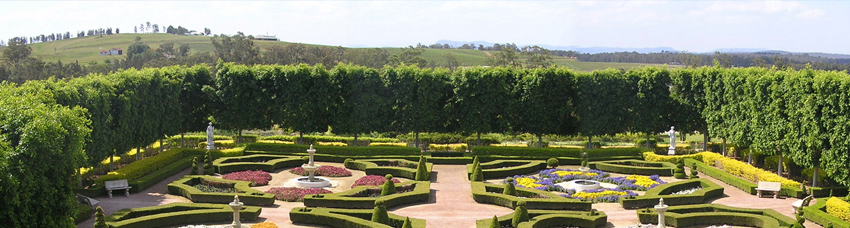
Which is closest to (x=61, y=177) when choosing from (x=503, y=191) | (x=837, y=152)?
(x=503, y=191)

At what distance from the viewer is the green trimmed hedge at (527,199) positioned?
3599cm

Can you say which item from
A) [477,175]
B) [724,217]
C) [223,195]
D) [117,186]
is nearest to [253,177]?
[223,195]

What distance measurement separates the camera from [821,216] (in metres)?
33.2

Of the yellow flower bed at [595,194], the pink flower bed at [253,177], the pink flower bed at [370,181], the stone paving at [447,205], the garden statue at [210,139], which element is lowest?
the stone paving at [447,205]

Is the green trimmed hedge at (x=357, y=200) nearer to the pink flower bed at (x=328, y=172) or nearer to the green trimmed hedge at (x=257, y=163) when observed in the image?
the pink flower bed at (x=328, y=172)

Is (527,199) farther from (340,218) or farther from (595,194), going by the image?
(340,218)

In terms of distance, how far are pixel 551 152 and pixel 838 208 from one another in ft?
72.8

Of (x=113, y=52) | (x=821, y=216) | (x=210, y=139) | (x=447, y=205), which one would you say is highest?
(x=113, y=52)

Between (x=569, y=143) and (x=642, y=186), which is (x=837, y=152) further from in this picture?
(x=569, y=143)

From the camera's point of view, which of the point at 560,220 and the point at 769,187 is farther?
the point at 769,187

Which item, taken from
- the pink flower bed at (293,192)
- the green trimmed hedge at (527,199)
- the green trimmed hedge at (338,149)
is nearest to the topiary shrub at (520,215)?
the green trimmed hedge at (527,199)

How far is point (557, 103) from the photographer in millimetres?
56719

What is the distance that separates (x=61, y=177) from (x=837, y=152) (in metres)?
33.3

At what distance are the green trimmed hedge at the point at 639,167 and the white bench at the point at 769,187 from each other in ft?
23.3
